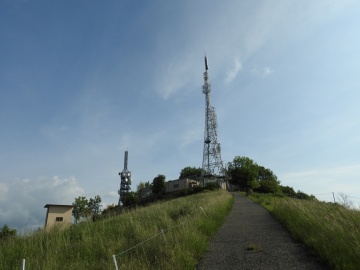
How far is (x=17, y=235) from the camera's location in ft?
32.0

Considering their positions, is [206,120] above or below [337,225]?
above

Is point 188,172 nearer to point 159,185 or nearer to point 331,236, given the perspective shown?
point 159,185

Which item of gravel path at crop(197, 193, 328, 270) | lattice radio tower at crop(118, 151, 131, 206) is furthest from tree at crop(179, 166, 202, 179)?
gravel path at crop(197, 193, 328, 270)

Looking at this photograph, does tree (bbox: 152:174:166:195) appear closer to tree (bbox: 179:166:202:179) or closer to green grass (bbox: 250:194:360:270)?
tree (bbox: 179:166:202:179)

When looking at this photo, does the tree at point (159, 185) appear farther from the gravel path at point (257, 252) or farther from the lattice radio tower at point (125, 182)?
the gravel path at point (257, 252)

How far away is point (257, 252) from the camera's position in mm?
8117

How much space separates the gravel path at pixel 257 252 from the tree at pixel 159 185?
70990 millimetres

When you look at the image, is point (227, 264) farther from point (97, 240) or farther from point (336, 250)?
point (97, 240)

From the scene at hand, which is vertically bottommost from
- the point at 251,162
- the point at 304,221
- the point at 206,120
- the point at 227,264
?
the point at 227,264

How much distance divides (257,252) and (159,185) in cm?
7479

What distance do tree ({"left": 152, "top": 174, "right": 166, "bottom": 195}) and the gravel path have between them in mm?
70990

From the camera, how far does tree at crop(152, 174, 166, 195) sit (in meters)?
81.3

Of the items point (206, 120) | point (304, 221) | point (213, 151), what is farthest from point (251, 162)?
point (304, 221)

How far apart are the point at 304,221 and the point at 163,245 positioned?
5.73m
